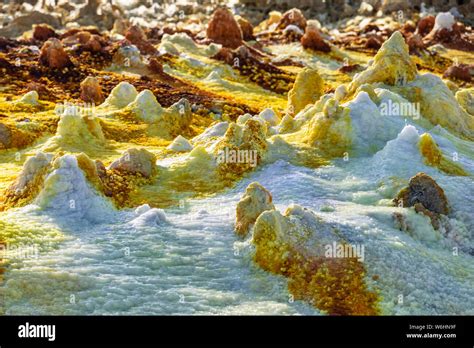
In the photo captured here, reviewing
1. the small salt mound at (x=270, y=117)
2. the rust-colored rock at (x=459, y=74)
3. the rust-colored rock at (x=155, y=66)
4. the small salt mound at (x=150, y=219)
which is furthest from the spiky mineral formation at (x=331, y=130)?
the rust-colored rock at (x=459, y=74)

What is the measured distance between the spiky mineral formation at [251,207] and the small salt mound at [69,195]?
3.47 meters

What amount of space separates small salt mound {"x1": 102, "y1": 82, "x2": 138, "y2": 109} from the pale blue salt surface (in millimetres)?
15687

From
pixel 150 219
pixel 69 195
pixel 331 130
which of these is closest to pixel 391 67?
pixel 331 130

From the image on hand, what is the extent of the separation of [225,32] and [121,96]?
93.1ft

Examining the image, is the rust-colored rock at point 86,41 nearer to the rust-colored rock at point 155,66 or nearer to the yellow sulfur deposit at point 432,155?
the rust-colored rock at point 155,66

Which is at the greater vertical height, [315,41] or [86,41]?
[315,41]

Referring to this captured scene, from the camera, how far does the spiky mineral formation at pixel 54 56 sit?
45.3 m

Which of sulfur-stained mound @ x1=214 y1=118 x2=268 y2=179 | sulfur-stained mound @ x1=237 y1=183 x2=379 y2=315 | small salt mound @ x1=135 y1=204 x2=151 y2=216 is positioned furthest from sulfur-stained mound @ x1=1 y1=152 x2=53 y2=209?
sulfur-stained mound @ x1=237 y1=183 x2=379 y2=315

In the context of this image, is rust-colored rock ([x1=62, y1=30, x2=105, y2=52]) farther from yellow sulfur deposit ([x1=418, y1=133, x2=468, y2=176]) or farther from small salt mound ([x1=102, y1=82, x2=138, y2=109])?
yellow sulfur deposit ([x1=418, y1=133, x2=468, y2=176])

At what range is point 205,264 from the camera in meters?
15.9

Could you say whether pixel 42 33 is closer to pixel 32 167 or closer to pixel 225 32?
pixel 225 32

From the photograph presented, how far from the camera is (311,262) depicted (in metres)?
15.6

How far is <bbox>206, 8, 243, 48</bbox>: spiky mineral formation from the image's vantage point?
60875 mm

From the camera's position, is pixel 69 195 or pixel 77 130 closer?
pixel 69 195
